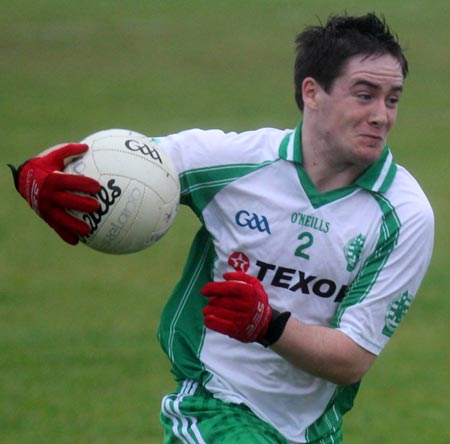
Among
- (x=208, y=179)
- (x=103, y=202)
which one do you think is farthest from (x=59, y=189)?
(x=208, y=179)

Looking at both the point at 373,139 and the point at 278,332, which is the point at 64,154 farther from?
the point at 373,139

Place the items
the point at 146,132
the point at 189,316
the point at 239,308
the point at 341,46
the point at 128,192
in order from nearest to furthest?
the point at 239,308 → the point at 128,192 → the point at 341,46 → the point at 189,316 → the point at 146,132

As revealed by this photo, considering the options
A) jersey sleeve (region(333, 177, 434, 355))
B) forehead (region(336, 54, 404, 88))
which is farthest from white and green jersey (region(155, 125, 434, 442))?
forehead (region(336, 54, 404, 88))

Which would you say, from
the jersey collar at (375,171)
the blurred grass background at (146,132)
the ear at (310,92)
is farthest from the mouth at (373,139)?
the blurred grass background at (146,132)

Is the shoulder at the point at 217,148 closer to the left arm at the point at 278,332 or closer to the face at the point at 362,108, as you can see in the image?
the face at the point at 362,108

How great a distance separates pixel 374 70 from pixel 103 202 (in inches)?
48.2

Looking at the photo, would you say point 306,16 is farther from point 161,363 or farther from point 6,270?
point 161,363

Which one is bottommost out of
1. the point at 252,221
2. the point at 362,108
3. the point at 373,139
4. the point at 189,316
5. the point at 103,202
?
the point at 189,316

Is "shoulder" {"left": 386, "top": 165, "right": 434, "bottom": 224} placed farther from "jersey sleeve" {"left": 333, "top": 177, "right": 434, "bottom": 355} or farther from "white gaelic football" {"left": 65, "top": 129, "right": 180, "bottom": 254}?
"white gaelic football" {"left": 65, "top": 129, "right": 180, "bottom": 254}

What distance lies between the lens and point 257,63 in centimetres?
2458

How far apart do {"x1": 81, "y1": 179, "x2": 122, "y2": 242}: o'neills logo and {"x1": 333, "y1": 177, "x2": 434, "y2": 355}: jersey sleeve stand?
1.04 meters

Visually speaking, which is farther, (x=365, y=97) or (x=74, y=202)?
(x=365, y=97)

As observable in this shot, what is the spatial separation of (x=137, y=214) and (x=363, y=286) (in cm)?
97

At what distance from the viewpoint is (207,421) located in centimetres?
594
